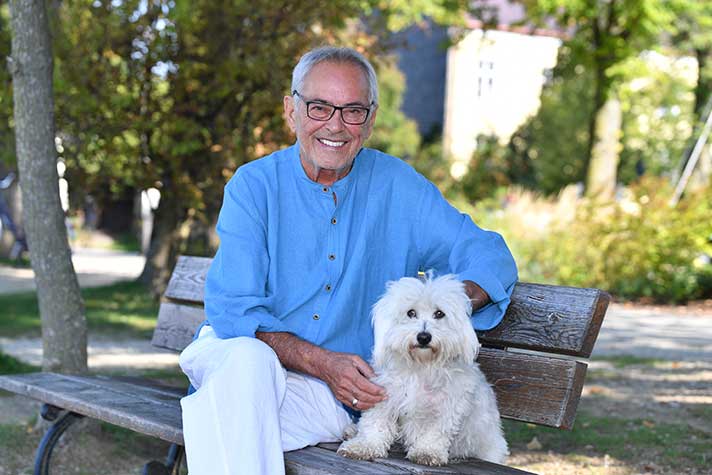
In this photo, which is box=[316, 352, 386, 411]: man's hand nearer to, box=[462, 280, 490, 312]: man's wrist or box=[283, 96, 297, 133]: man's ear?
box=[462, 280, 490, 312]: man's wrist

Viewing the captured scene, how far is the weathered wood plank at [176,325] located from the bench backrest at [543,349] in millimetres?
1613

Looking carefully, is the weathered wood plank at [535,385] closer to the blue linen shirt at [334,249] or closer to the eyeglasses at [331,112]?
the blue linen shirt at [334,249]

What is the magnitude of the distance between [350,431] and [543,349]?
78 cm

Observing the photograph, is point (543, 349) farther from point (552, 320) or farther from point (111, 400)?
point (111, 400)

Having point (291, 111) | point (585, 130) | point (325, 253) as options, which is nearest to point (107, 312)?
point (291, 111)

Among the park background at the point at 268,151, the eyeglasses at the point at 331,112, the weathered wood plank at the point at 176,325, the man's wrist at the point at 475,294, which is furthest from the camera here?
the park background at the point at 268,151

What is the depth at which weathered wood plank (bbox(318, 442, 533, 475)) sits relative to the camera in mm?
3074

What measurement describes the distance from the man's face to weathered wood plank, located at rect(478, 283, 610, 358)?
2.74 feet

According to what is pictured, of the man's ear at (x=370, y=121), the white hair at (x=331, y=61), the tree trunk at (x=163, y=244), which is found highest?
the white hair at (x=331, y=61)

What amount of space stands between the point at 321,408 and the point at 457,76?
33.8 metres

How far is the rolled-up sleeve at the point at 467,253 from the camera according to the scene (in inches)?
139

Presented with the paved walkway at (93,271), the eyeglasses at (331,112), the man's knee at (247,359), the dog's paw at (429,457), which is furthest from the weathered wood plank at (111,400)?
the paved walkway at (93,271)

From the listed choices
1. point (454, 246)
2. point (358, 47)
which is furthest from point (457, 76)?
→ point (454, 246)

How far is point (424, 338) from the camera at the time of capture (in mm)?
3107
